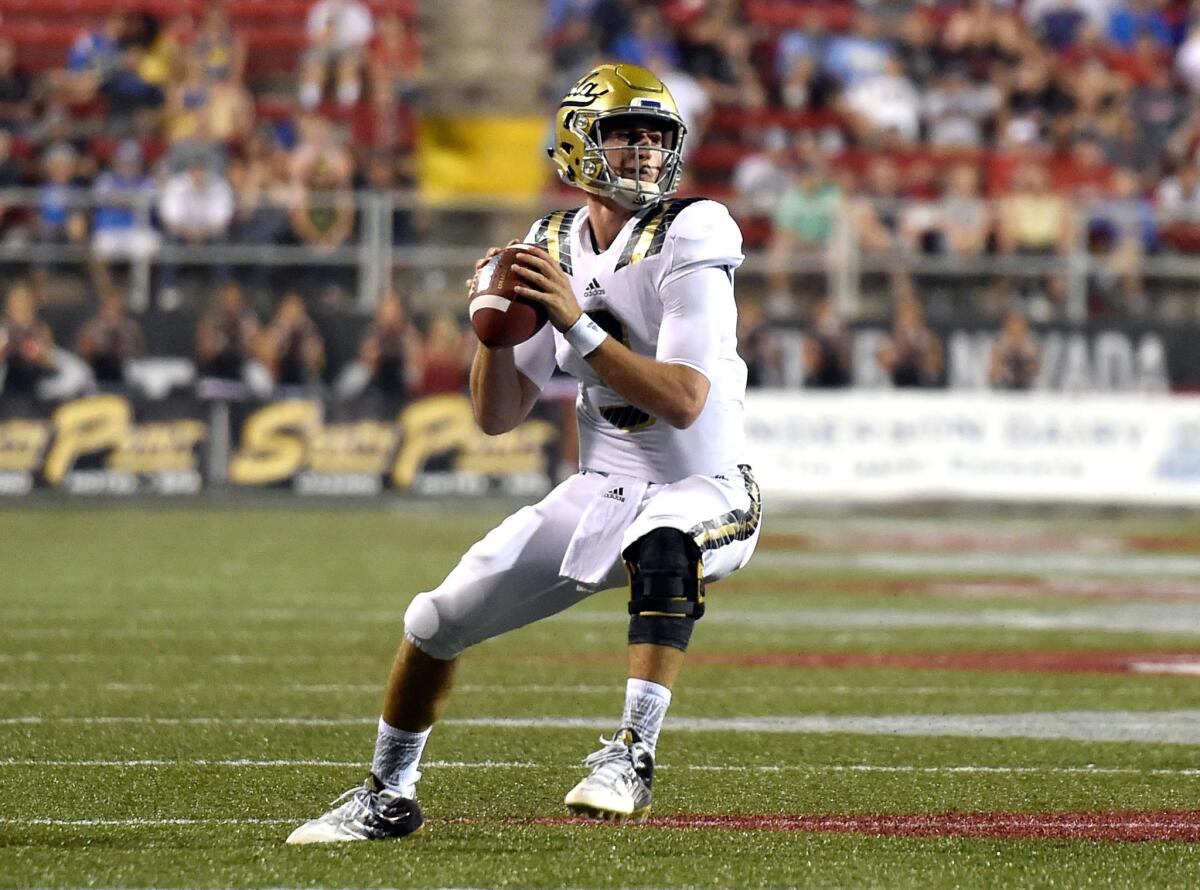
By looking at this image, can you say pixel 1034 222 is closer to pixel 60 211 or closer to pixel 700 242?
pixel 60 211

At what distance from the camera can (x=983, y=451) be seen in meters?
16.6

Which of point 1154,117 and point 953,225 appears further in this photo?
point 1154,117

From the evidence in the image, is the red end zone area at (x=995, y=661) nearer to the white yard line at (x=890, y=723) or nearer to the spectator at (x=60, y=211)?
the white yard line at (x=890, y=723)

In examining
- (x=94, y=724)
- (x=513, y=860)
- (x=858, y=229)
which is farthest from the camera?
(x=858, y=229)

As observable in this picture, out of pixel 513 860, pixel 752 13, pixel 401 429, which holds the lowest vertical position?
pixel 401 429

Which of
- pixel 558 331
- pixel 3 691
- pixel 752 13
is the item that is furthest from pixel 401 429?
pixel 558 331

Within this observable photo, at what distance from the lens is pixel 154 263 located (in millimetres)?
16609

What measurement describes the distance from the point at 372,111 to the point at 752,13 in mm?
4161

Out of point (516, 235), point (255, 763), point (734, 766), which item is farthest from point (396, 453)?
point (734, 766)

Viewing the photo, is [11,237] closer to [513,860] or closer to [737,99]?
[737,99]

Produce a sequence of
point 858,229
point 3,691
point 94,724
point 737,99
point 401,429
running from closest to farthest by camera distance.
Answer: point 94,724, point 3,691, point 401,429, point 858,229, point 737,99

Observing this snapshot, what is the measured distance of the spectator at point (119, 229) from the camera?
1652cm

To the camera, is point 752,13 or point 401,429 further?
point 752,13

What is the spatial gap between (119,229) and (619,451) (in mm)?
12655
